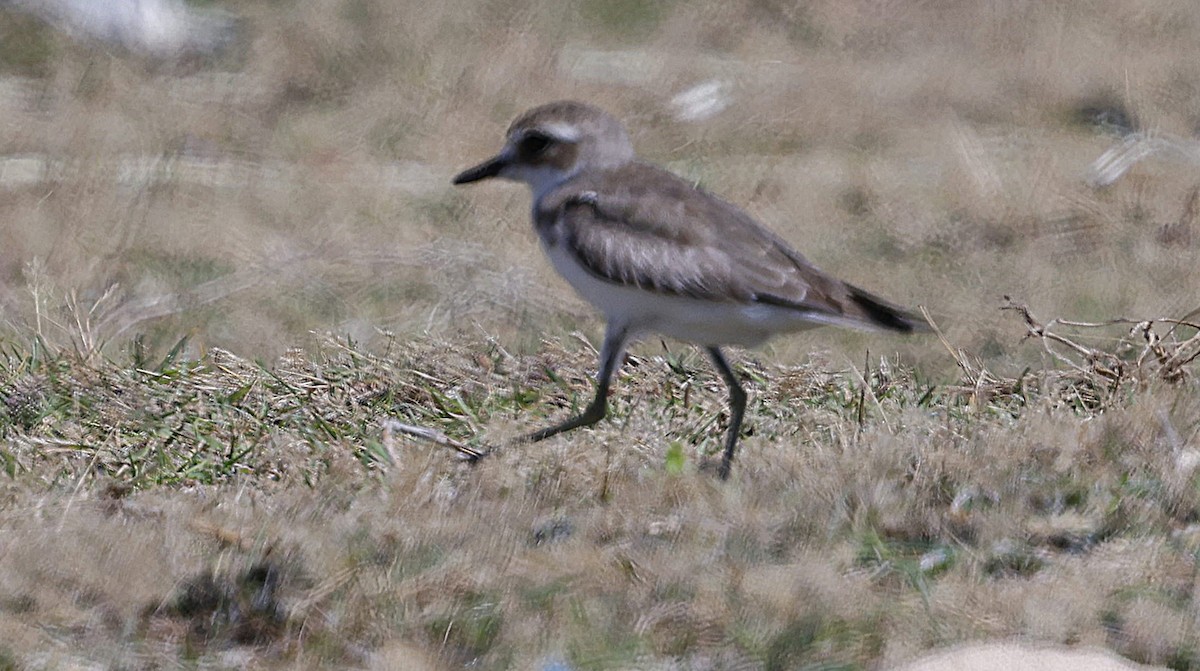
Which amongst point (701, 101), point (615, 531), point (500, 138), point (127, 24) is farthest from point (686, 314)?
point (127, 24)

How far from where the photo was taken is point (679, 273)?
6.02 metres

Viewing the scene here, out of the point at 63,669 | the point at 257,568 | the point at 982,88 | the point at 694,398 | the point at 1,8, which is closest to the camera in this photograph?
the point at 63,669

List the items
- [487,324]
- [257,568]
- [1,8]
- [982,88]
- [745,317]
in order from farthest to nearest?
[1,8] → [982,88] → [487,324] → [745,317] → [257,568]

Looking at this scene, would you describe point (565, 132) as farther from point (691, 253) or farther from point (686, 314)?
point (686, 314)

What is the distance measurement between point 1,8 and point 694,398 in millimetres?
10132

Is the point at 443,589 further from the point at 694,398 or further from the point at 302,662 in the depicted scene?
the point at 694,398

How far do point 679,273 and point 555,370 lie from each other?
1.28 m

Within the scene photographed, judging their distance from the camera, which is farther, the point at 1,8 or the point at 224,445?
the point at 1,8

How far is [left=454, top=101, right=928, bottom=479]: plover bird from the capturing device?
5.97 metres

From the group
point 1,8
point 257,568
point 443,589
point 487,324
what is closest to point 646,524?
point 443,589

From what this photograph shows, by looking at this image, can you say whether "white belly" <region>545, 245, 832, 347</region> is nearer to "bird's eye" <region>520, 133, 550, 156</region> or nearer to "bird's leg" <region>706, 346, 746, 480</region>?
"bird's leg" <region>706, 346, 746, 480</region>

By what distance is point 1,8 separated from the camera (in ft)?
50.0

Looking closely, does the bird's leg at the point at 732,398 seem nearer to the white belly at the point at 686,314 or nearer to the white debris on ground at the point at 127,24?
the white belly at the point at 686,314

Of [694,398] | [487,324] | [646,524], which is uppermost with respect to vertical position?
[646,524]
